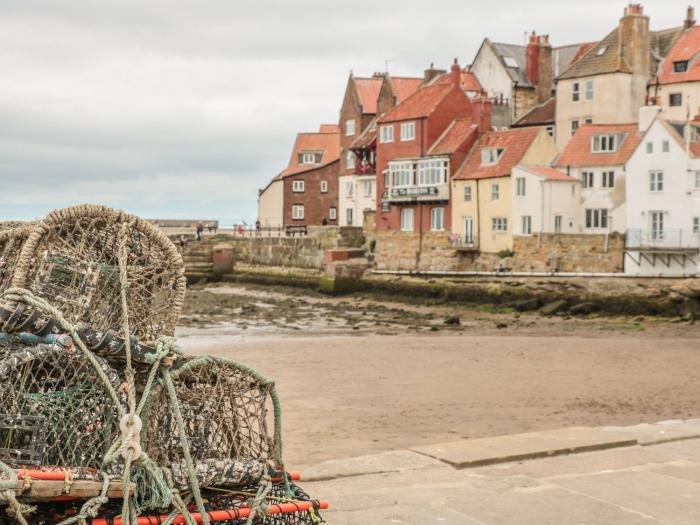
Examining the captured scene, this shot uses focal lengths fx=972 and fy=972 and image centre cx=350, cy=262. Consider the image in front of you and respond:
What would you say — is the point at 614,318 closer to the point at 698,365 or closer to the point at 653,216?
the point at 653,216

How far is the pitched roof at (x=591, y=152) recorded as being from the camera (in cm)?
4322

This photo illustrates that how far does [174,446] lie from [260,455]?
52cm

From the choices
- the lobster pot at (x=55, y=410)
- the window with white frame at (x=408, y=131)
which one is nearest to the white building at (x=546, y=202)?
the window with white frame at (x=408, y=131)

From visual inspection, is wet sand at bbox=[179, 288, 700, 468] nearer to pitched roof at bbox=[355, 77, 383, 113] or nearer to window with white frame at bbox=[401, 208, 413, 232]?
window with white frame at bbox=[401, 208, 413, 232]

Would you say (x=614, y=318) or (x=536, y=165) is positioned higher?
(x=536, y=165)

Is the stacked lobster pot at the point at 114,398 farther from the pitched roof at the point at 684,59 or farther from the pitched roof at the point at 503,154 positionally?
the pitched roof at the point at 684,59

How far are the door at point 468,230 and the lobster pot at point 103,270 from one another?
42.7 m

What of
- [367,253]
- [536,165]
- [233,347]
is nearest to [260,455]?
[233,347]

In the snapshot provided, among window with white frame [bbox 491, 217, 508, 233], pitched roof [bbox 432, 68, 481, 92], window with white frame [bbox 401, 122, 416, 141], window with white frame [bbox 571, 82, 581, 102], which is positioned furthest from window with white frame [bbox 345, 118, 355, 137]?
window with white frame [bbox 491, 217, 508, 233]

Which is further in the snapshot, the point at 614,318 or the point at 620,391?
the point at 614,318

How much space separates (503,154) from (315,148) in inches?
950

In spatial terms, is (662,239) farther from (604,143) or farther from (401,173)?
(401,173)

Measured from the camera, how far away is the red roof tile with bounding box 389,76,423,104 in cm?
6150

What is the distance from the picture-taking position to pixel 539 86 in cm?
5500
